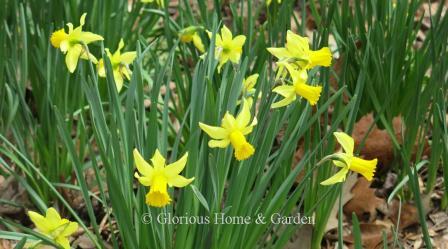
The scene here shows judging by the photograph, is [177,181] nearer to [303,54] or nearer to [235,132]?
[235,132]

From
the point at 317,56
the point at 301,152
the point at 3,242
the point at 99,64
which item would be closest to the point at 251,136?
the point at 317,56

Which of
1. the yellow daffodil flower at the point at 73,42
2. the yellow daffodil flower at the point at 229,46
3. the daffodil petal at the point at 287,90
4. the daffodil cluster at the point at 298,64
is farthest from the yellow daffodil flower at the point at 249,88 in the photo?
the yellow daffodil flower at the point at 73,42

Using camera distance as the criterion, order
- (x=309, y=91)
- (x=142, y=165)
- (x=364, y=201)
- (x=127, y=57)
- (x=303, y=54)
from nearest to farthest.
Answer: (x=142, y=165)
(x=309, y=91)
(x=303, y=54)
(x=127, y=57)
(x=364, y=201)

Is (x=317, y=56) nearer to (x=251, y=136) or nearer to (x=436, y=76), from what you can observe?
(x=251, y=136)

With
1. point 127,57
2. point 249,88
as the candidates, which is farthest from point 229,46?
point 127,57

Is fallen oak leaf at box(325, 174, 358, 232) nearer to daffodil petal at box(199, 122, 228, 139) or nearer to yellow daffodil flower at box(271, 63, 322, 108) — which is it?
yellow daffodil flower at box(271, 63, 322, 108)

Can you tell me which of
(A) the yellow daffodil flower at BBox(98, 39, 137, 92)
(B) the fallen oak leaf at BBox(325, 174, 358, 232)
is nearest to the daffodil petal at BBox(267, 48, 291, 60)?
(A) the yellow daffodil flower at BBox(98, 39, 137, 92)

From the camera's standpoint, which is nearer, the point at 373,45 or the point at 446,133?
the point at 446,133
